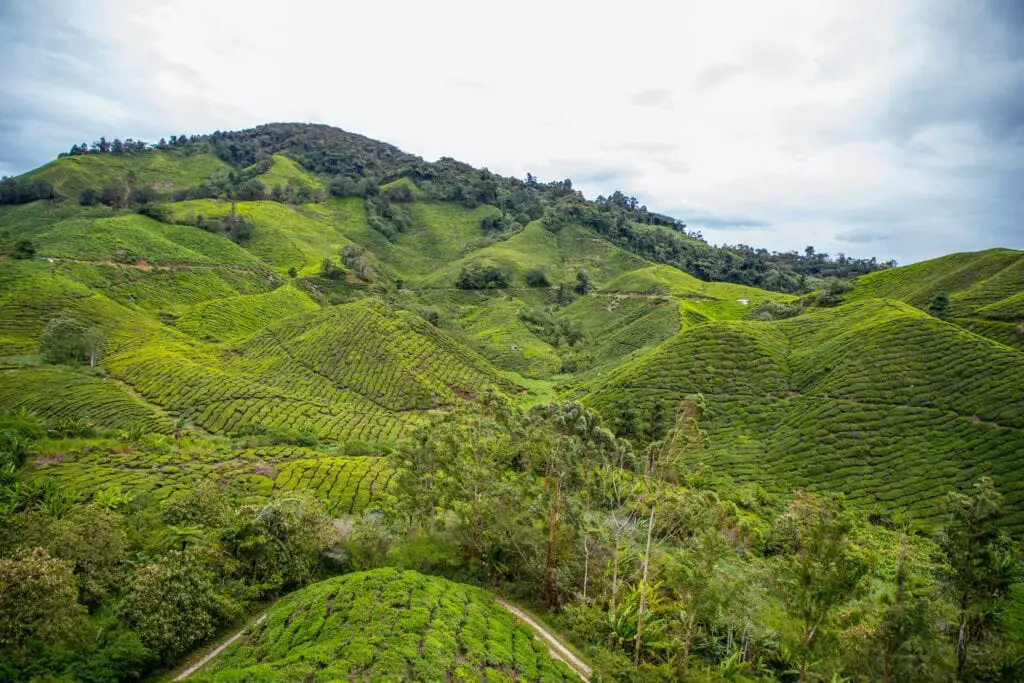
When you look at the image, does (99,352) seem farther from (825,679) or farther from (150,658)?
(825,679)

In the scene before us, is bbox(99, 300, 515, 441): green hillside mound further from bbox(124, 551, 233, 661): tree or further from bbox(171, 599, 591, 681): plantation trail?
bbox(171, 599, 591, 681): plantation trail

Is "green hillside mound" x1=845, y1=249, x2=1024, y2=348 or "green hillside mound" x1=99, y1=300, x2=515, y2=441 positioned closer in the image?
"green hillside mound" x1=845, y1=249, x2=1024, y2=348

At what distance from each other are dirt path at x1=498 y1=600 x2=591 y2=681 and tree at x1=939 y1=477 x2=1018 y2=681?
16601 mm

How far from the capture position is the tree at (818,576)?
56.6 ft

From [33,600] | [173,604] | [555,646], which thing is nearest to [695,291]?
[555,646]

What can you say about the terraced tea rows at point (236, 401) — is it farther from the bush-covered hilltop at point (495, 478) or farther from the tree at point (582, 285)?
the tree at point (582, 285)

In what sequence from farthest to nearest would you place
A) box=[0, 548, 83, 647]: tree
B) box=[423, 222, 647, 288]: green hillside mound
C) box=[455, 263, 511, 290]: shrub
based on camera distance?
box=[423, 222, 647, 288]: green hillside mound < box=[455, 263, 511, 290]: shrub < box=[0, 548, 83, 647]: tree

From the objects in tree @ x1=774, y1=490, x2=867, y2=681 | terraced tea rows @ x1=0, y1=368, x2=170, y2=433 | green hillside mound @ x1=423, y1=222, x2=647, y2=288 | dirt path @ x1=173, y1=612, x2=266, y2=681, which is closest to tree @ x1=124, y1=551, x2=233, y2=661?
dirt path @ x1=173, y1=612, x2=266, y2=681

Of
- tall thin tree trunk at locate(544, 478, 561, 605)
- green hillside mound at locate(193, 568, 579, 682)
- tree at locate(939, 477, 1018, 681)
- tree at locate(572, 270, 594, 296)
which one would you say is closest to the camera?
green hillside mound at locate(193, 568, 579, 682)

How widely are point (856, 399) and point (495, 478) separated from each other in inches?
1767

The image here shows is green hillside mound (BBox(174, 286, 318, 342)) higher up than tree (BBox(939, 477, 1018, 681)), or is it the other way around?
green hillside mound (BBox(174, 286, 318, 342))

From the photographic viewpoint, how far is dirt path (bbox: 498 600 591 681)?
76.4 feet

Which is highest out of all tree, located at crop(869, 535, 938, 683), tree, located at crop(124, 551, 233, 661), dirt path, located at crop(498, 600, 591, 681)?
tree, located at crop(869, 535, 938, 683)

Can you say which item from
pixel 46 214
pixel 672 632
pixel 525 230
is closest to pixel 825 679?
pixel 672 632
